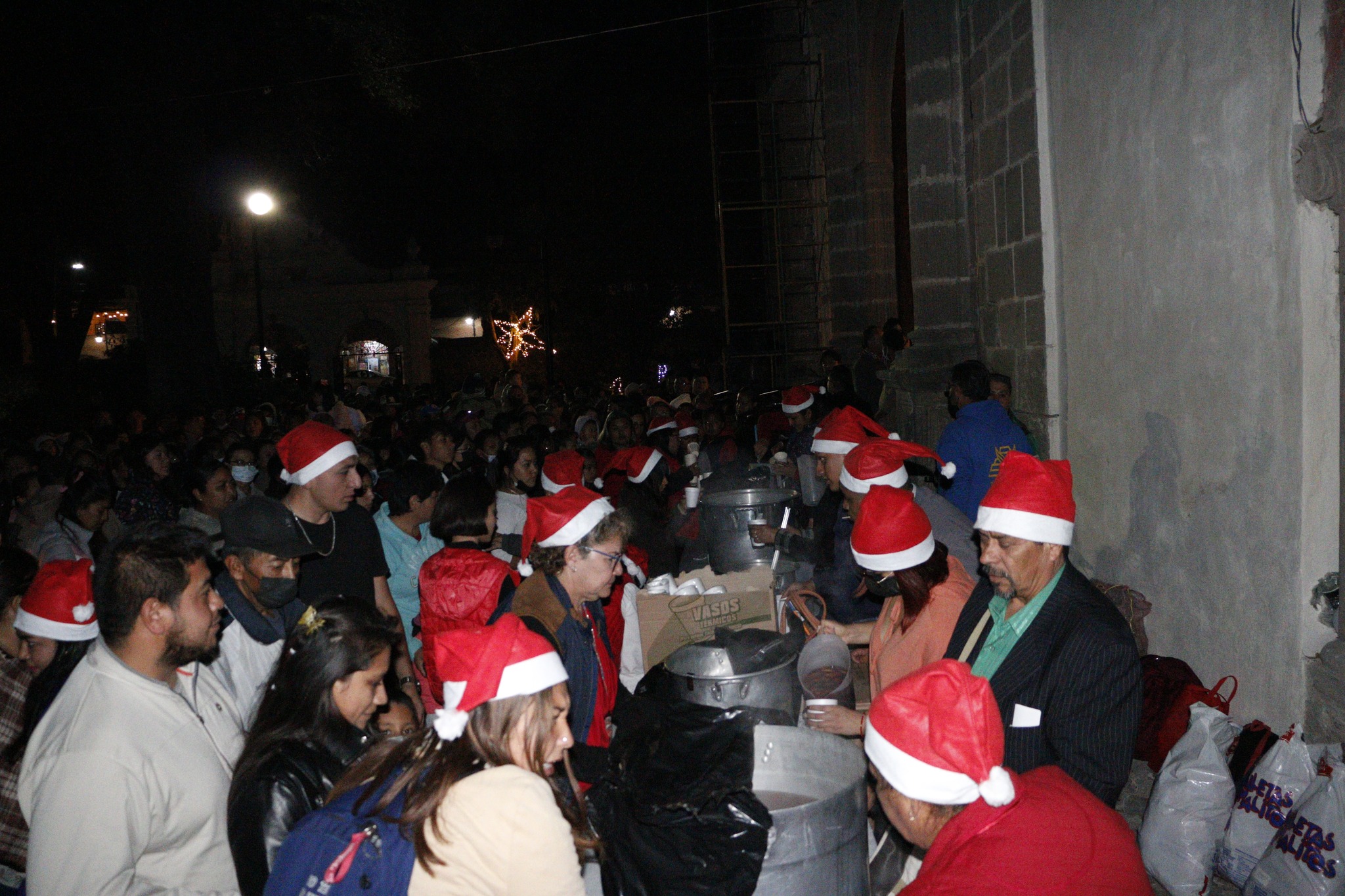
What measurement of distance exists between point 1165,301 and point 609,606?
3.13 meters

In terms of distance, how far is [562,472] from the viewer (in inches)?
256

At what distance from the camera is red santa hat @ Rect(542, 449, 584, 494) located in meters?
6.46

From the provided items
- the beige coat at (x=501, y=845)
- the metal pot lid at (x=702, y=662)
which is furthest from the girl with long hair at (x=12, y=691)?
the metal pot lid at (x=702, y=662)

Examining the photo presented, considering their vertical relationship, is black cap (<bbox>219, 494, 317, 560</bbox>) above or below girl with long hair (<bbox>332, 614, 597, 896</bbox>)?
above

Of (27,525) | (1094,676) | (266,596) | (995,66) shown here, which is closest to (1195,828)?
(1094,676)

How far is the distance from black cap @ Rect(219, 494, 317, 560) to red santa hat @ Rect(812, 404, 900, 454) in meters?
2.99

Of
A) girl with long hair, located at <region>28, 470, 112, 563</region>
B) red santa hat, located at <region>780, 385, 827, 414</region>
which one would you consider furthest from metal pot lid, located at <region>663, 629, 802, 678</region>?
red santa hat, located at <region>780, 385, 827, 414</region>

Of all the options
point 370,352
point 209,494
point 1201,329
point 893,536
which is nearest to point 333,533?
point 209,494

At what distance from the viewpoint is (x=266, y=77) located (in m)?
18.3

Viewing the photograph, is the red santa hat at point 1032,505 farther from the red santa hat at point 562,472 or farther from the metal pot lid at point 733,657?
the red santa hat at point 562,472

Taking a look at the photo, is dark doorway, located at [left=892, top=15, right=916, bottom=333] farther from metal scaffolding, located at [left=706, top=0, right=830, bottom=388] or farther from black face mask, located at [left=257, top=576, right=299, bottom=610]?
black face mask, located at [left=257, top=576, right=299, bottom=610]

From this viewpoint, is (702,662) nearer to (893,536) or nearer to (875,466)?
(893,536)

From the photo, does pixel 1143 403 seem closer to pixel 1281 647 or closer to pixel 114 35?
pixel 1281 647

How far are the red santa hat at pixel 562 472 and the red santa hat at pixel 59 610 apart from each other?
3.17m
